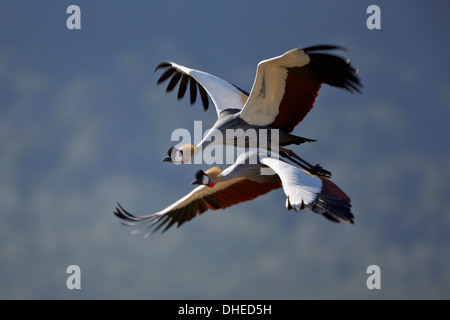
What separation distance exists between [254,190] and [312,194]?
7.16 ft

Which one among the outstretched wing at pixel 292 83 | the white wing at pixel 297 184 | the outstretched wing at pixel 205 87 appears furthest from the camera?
the outstretched wing at pixel 205 87

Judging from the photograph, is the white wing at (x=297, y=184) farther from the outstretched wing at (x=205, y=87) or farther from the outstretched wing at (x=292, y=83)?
the outstretched wing at (x=205, y=87)

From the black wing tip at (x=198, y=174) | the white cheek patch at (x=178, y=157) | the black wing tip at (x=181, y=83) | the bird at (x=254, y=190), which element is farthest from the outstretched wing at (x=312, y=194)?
the black wing tip at (x=181, y=83)

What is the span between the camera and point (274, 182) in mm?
11305

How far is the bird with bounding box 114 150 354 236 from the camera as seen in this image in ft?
31.4

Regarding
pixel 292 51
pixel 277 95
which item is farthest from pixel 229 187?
pixel 292 51

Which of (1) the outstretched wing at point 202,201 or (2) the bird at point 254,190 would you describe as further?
(1) the outstretched wing at point 202,201

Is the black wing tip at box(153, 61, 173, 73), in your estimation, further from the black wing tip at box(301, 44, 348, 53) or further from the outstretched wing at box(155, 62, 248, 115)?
the black wing tip at box(301, 44, 348, 53)

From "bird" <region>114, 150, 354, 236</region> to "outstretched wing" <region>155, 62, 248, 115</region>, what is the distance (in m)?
1.55

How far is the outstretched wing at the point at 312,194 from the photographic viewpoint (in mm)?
9406

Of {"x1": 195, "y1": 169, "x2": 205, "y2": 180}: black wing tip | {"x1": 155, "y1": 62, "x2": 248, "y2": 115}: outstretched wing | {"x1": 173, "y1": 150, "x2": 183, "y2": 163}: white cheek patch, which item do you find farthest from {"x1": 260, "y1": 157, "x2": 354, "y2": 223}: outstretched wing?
{"x1": 155, "y1": 62, "x2": 248, "y2": 115}: outstretched wing

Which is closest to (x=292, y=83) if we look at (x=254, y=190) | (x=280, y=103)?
(x=280, y=103)

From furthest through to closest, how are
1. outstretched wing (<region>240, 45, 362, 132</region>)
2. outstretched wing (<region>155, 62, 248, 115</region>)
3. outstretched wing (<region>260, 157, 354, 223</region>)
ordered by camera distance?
outstretched wing (<region>155, 62, 248, 115</region>)
outstretched wing (<region>240, 45, 362, 132</region>)
outstretched wing (<region>260, 157, 354, 223</region>)
